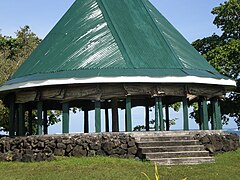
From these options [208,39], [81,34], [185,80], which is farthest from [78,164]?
[208,39]

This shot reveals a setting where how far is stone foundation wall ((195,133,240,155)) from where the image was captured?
14.6 metres

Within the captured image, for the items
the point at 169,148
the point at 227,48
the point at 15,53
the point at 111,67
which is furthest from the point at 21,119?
the point at 15,53

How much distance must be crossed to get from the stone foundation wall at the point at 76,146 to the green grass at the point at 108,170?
0.45 m

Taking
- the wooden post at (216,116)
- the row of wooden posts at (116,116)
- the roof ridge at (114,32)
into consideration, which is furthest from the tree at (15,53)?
the wooden post at (216,116)

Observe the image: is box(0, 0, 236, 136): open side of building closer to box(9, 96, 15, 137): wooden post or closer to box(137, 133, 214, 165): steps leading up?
box(9, 96, 15, 137): wooden post

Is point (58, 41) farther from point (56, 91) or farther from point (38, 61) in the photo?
point (56, 91)

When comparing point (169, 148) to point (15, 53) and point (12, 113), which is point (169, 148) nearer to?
point (12, 113)

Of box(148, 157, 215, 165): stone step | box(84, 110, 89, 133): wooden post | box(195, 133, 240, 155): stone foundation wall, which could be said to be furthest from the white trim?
box(84, 110, 89, 133): wooden post

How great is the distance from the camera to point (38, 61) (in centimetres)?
1678

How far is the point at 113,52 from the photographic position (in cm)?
1580

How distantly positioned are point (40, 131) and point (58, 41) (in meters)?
3.90

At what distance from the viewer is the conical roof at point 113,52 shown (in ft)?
48.7

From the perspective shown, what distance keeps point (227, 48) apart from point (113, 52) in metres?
11.2

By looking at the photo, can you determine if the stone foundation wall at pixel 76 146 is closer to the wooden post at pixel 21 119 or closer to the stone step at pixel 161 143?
the stone step at pixel 161 143
